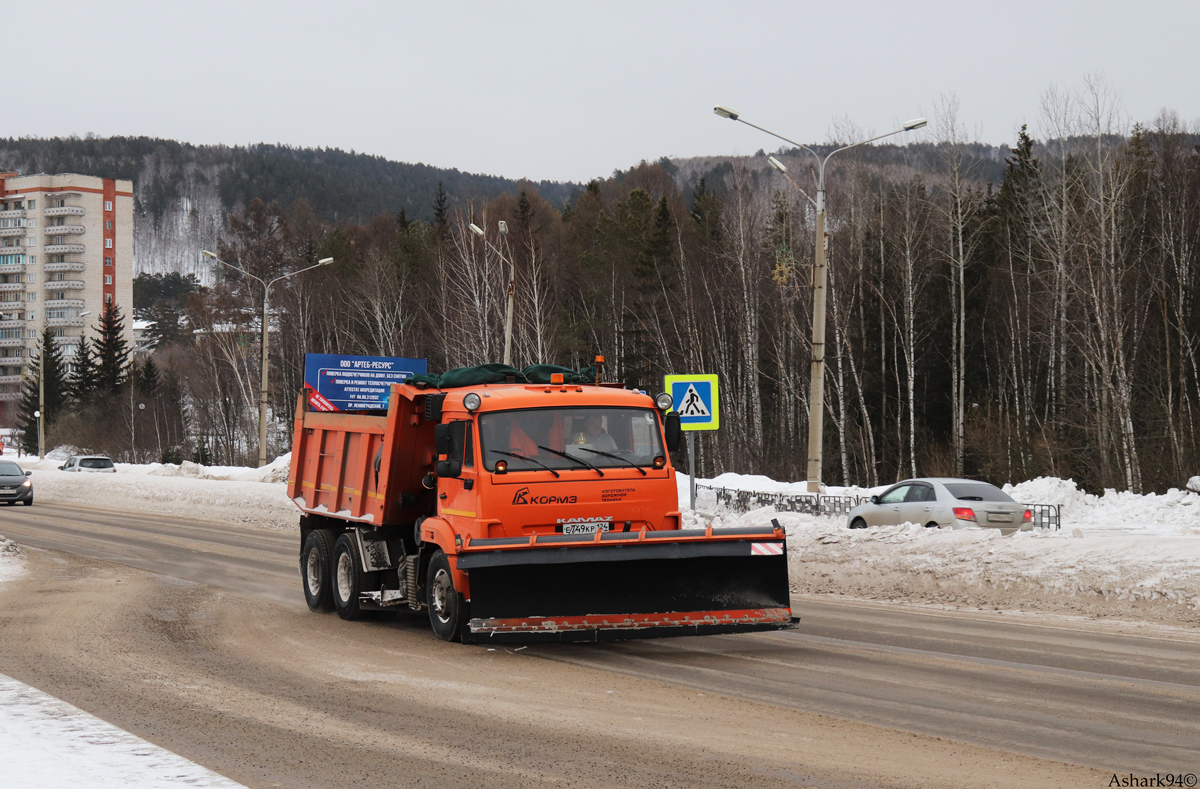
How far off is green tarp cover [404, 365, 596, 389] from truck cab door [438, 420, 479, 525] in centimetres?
110

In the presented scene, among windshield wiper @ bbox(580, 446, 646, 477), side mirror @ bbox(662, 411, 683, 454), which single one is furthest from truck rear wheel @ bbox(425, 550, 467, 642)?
side mirror @ bbox(662, 411, 683, 454)

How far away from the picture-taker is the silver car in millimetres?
20688

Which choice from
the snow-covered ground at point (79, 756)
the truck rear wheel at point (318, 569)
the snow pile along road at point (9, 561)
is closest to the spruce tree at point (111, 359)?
the snow pile along road at point (9, 561)

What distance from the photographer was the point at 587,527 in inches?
444

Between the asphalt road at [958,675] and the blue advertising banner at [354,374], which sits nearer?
the asphalt road at [958,675]

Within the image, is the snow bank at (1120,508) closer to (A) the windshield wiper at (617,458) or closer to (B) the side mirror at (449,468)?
(A) the windshield wiper at (617,458)

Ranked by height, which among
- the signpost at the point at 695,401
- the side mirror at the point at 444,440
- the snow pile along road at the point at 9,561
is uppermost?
the signpost at the point at 695,401

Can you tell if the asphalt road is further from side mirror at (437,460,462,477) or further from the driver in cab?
the driver in cab

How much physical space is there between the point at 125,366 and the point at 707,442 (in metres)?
81.8

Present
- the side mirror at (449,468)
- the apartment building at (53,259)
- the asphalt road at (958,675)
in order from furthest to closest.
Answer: the apartment building at (53,259) → the side mirror at (449,468) → the asphalt road at (958,675)

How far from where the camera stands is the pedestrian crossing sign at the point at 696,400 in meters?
21.4

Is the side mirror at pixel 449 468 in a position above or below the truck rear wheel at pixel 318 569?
above

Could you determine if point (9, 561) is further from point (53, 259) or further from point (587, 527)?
point (53, 259)

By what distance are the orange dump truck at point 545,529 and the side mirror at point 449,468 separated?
13 millimetres
